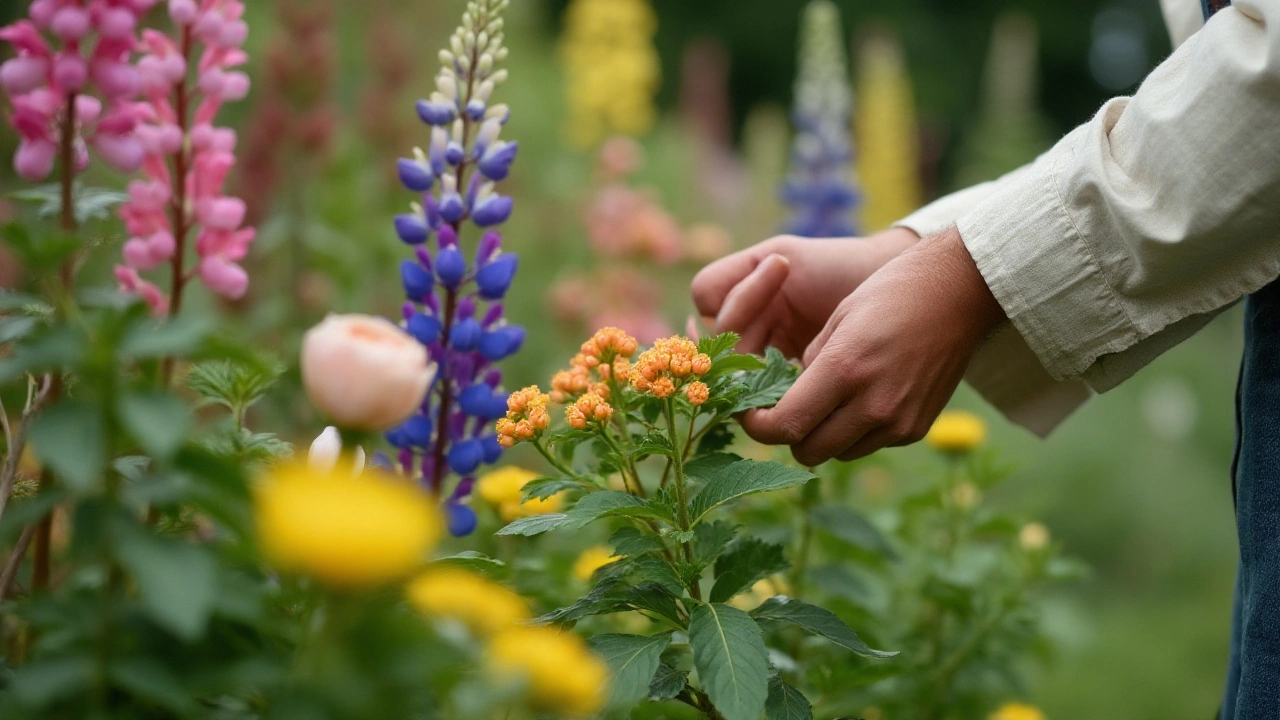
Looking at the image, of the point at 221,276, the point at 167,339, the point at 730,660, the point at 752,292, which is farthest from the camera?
the point at 752,292

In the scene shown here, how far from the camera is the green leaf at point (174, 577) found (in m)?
0.52

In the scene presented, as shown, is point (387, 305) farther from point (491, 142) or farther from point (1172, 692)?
point (1172, 692)

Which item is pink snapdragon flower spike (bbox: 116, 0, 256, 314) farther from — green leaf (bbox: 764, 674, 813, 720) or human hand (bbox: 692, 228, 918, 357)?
green leaf (bbox: 764, 674, 813, 720)

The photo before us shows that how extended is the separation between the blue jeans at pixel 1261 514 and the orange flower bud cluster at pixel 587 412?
631mm

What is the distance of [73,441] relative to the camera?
56 cm

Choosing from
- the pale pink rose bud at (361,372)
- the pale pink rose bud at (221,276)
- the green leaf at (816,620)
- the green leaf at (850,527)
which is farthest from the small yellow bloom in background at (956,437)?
the pale pink rose bud at (361,372)

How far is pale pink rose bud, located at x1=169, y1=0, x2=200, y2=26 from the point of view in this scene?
104cm

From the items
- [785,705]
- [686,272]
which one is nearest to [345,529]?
[785,705]

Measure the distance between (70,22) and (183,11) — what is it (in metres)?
0.19

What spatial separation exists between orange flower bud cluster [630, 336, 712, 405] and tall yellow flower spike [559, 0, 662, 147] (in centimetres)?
286

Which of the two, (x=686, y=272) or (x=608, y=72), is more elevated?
(x=608, y=72)

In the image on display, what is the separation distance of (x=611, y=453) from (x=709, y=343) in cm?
14

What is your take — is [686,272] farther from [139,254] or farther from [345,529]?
[345,529]

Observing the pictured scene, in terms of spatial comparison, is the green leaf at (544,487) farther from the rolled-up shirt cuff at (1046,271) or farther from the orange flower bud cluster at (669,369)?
the rolled-up shirt cuff at (1046,271)
